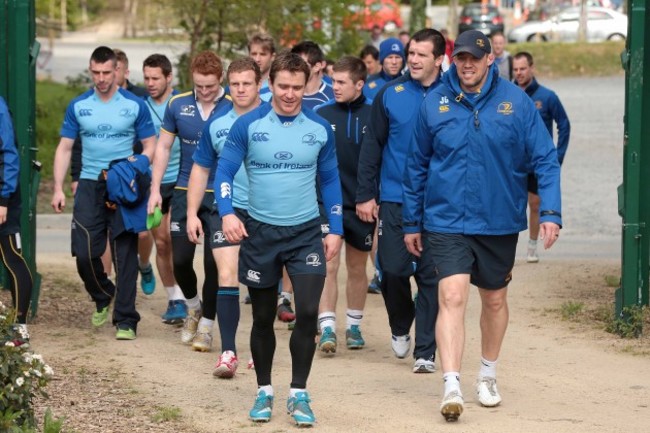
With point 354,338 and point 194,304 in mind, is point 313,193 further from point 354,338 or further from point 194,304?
point 194,304

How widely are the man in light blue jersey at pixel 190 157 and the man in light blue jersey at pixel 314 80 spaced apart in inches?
42.6

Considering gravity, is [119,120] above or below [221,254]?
above

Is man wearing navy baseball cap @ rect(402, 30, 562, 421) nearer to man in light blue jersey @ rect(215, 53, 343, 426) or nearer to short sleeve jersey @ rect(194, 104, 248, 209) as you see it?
man in light blue jersey @ rect(215, 53, 343, 426)

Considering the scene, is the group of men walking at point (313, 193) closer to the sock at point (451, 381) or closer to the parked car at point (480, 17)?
the sock at point (451, 381)

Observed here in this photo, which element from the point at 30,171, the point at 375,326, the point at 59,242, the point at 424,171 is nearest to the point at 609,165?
the point at 59,242

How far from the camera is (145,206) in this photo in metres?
10.7

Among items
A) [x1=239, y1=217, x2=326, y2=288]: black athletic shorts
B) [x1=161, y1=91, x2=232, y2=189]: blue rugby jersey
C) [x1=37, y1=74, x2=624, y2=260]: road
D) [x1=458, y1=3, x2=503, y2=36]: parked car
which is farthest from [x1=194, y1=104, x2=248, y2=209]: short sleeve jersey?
[x1=458, y1=3, x2=503, y2=36]: parked car

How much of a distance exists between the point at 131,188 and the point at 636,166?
12.1ft

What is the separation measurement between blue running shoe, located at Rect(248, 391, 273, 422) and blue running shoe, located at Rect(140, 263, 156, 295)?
4545mm

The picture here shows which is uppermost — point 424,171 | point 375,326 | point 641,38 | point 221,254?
point 641,38

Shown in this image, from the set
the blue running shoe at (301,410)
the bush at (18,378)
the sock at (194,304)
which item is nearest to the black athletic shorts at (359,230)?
the sock at (194,304)

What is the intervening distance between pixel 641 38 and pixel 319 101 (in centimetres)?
254

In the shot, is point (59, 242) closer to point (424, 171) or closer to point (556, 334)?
point (556, 334)

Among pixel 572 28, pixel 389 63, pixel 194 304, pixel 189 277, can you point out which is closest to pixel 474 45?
pixel 189 277
